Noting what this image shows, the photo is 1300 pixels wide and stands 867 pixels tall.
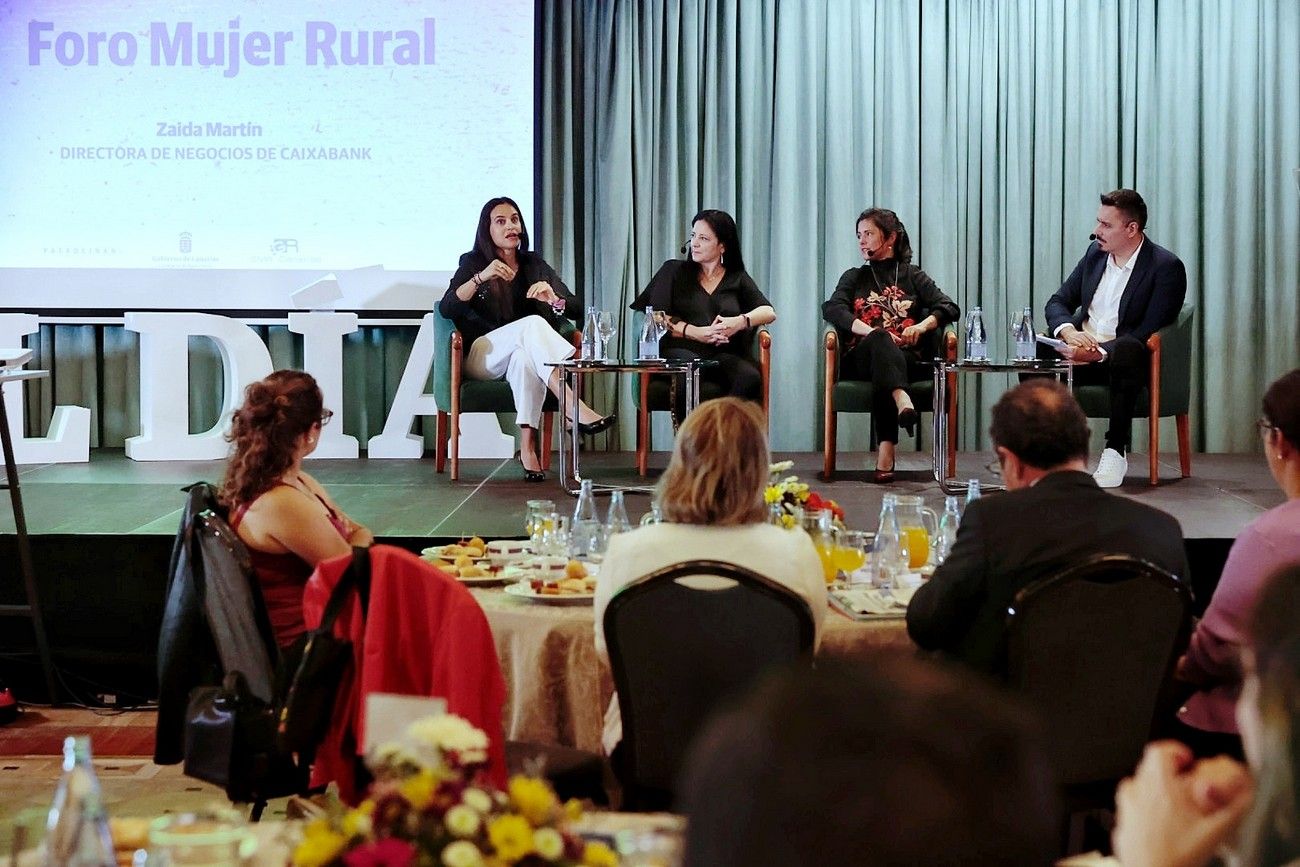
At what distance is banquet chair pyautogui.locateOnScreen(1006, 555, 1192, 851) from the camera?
2.27m

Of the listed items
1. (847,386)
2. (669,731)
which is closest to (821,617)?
(669,731)

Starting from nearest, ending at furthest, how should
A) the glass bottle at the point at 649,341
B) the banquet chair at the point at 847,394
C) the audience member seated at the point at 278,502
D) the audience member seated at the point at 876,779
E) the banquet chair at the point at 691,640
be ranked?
the audience member seated at the point at 876,779 → the banquet chair at the point at 691,640 → the audience member seated at the point at 278,502 → the glass bottle at the point at 649,341 → the banquet chair at the point at 847,394

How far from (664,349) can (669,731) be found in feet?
13.0

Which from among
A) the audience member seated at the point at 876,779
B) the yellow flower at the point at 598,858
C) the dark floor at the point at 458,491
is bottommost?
the dark floor at the point at 458,491

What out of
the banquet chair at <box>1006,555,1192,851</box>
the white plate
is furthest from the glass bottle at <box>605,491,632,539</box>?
the banquet chair at <box>1006,555,1192,851</box>

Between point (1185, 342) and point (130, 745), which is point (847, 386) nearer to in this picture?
point (1185, 342)

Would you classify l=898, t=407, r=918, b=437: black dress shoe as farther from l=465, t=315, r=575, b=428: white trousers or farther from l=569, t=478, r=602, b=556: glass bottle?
l=569, t=478, r=602, b=556: glass bottle

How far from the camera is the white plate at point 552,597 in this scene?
8.87ft

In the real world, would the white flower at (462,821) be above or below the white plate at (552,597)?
above

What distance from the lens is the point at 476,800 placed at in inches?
44.5

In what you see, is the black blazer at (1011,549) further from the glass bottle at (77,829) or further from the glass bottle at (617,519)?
the glass bottle at (77,829)

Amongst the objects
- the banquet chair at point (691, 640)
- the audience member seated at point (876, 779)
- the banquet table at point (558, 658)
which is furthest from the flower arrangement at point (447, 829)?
the banquet table at point (558, 658)

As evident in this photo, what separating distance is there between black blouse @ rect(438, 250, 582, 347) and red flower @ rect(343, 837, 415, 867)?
512 cm

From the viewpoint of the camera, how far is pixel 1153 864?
95 cm
